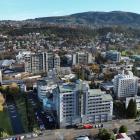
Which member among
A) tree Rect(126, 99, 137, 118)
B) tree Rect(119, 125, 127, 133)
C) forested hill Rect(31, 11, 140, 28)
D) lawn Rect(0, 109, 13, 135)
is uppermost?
forested hill Rect(31, 11, 140, 28)

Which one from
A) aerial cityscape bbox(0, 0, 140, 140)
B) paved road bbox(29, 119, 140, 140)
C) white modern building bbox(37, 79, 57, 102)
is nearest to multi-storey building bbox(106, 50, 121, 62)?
aerial cityscape bbox(0, 0, 140, 140)

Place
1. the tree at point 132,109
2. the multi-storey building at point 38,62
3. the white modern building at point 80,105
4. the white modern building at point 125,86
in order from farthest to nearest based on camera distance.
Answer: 1. the multi-storey building at point 38,62
2. the white modern building at point 125,86
3. the tree at point 132,109
4. the white modern building at point 80,105

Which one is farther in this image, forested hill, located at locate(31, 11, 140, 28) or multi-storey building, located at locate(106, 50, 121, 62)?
forested hill, located at locate(31, 11, 140, 28)

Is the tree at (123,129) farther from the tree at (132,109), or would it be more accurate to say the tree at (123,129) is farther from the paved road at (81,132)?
the tree at (132,109)

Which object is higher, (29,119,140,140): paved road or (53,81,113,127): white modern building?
(53,81,113,127): white modern building

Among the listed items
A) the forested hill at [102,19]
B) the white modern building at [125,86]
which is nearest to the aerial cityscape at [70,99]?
the white modern building at [125,86]

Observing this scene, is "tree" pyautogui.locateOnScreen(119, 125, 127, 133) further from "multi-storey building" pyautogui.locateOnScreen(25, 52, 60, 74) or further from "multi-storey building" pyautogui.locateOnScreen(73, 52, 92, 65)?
"multi-storey building" pyautogui.locateOnScreen(73, 52, 92, 65)

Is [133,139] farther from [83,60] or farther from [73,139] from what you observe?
[83,60]
